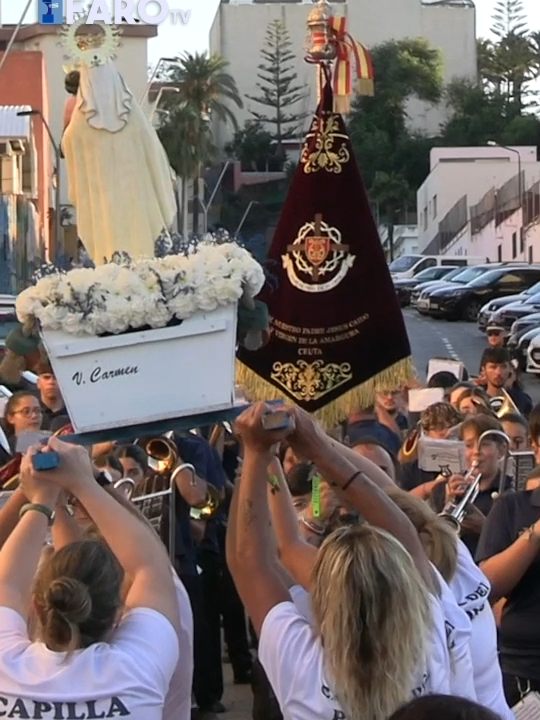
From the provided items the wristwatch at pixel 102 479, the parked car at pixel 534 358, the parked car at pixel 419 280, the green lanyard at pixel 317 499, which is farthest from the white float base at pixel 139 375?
the parked car at pixel 419 280

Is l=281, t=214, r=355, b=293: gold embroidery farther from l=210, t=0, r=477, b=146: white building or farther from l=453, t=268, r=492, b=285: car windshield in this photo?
l=210, t=0, r=477, b=146: white building

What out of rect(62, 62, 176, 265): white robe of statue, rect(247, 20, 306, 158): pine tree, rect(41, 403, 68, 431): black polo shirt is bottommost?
rect(41, 403, 68, 431): black polo shirt

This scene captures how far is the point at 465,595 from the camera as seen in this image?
13.7ft

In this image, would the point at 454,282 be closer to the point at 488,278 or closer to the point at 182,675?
the point at 488,278

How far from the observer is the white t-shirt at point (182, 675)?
12.2ft

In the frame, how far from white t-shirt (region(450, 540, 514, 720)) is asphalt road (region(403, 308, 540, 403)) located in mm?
18871

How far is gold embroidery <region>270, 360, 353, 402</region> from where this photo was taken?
7.21 meters

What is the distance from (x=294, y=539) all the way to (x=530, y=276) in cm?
3448

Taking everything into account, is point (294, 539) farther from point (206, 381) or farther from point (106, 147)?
point (106, 147)

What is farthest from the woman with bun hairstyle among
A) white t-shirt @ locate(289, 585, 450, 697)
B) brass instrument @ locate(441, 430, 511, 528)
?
brass instrument @ locate(441, 430, 511, 528)

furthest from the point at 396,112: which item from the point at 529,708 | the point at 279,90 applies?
the point at 529,708

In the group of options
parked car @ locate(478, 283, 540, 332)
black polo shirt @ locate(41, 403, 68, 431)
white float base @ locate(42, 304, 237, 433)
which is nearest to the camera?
white float base @ locate(42, 304, 237, 433)

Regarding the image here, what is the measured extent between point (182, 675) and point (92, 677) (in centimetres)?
51

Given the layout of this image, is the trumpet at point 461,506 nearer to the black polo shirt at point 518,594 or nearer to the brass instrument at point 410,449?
the black polo shirt at point 518,594
